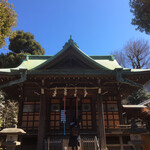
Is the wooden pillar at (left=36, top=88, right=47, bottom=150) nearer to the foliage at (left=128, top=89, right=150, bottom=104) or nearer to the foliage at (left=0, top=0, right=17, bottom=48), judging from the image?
the foliage at (left=0, top=0, right=17, bottom=48)

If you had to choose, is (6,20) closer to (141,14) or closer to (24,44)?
(141,14)

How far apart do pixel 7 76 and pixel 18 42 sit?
25733 mm

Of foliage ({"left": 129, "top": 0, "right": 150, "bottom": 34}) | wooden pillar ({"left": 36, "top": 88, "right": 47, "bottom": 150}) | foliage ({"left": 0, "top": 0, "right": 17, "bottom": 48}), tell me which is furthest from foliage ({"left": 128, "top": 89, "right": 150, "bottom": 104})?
foliage ({"left": 0, "top": 0, "right": 17, "bottom": 48})

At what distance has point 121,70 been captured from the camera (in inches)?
365

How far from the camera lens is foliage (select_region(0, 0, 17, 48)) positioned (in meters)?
12.8

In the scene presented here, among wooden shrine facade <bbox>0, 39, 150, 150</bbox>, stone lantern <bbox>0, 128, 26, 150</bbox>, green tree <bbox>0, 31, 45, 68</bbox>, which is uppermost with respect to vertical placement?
green tree <bbox>0, 31, 45, 68</bbox>

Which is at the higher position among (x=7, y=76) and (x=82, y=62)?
(x=82, y=62)

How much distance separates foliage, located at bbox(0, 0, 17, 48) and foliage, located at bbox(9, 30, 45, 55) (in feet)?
62.4

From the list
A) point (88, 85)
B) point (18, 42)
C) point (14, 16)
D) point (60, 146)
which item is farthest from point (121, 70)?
point (18, 42)

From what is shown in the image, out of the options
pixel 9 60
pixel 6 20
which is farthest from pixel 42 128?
Answer: pixel 9 60

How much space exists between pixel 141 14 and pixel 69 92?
9.51 m

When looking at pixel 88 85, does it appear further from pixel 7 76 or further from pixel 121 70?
pixel 7 76

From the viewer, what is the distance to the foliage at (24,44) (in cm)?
3209

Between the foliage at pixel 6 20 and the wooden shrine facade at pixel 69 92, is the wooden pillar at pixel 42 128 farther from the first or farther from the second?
the foliage at pixel 6 20
